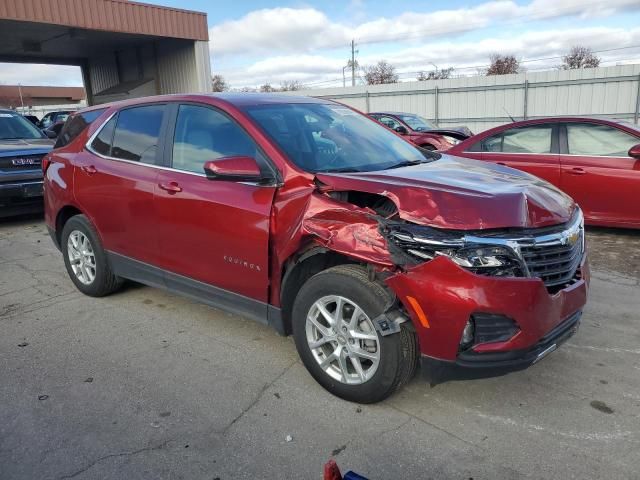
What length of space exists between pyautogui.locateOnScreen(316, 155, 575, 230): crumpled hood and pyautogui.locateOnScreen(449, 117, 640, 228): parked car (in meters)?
3.55

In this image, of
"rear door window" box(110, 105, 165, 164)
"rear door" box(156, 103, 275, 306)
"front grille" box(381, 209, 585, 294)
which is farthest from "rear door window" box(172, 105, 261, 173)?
"front grille" box(381, 209, 585, 294)

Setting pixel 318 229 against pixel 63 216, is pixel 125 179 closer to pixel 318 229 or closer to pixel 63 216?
pixel 63 216

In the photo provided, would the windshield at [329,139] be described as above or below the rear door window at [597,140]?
above

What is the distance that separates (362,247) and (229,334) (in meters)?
1.68

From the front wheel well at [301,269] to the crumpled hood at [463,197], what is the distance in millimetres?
395

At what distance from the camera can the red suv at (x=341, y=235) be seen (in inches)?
103

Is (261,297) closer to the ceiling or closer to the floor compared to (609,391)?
closer to the ceiling

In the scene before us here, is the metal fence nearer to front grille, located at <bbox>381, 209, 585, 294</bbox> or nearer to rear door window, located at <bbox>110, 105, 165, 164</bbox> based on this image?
rear door window, located at <bbox>110, 105, 165, 164</bbox>

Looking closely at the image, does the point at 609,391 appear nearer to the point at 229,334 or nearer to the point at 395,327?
the point at 395,327

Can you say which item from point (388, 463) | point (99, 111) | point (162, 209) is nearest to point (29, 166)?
point (99, 111)

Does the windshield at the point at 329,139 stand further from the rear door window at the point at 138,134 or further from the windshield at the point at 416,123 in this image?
the windshield at the point at 416,123

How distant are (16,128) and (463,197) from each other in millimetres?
9204

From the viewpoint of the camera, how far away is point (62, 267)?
5938 millimetres

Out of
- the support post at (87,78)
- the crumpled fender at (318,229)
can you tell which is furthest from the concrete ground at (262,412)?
the support post at (87,78)
